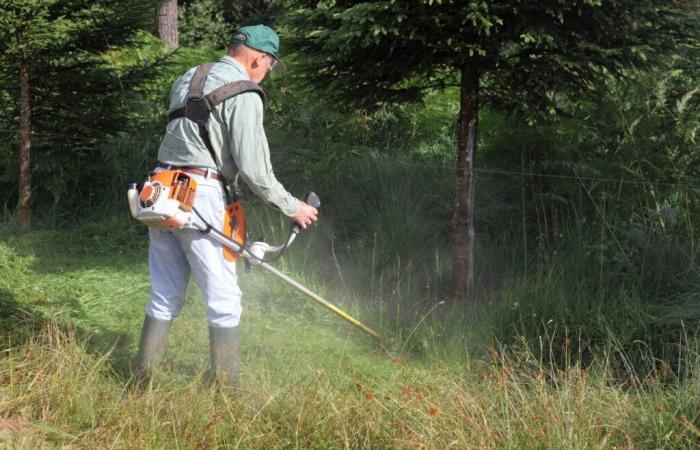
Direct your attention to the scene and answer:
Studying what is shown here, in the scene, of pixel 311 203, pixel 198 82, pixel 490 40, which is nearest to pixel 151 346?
pixel 311 203

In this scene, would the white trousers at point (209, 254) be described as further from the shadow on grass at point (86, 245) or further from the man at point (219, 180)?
the shadow on grass at point (86, 245)

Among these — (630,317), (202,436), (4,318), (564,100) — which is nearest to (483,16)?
(564,100)

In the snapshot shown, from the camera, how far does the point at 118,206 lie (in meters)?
9.27

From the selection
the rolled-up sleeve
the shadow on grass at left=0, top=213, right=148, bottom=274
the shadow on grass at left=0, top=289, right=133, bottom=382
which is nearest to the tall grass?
the shadow on grass at left=0, top=289, right=133, bottom=382

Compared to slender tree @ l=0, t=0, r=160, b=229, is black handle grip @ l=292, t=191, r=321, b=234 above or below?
below

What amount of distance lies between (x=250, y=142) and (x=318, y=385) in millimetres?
1289

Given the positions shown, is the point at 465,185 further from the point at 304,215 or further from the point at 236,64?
the point at 236,64

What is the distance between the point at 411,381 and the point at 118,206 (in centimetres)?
535

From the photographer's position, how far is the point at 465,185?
21.2 ft

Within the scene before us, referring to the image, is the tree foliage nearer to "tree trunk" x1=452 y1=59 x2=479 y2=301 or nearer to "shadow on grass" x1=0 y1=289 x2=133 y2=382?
"tree trunk" x1=452 y1=59 x2=479 y2=301

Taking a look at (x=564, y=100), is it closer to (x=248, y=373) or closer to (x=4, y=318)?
(x=248, y=373)

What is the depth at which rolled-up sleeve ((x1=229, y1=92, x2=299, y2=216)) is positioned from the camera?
15.0 feet

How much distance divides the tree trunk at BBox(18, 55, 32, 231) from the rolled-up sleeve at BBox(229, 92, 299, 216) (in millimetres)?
4580

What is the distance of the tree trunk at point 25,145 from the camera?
8438mm
